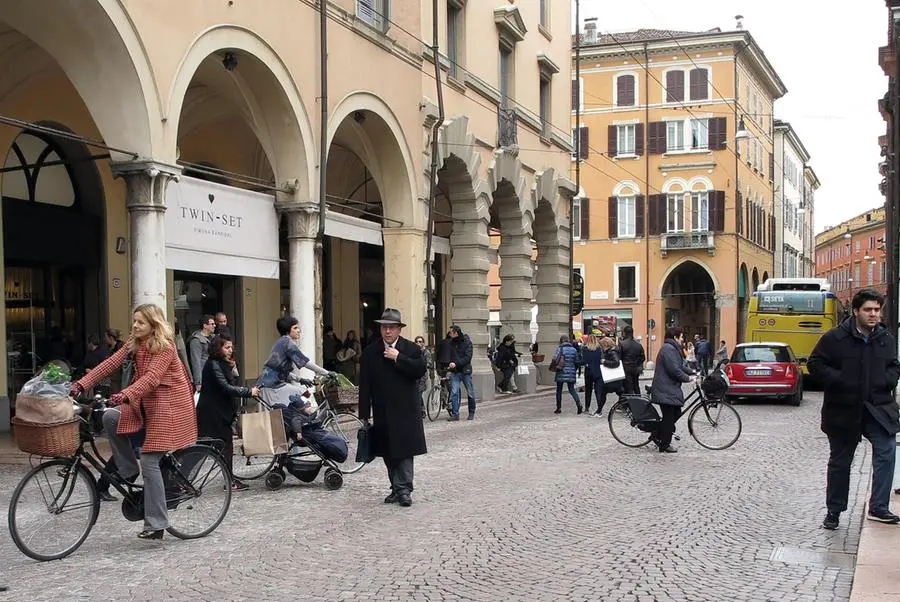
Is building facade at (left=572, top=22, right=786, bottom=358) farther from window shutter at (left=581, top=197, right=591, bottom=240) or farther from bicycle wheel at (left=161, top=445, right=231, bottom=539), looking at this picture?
bicycle wheel at (left=161, top=445, right=231, bottom=539)

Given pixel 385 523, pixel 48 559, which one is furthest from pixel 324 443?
pixel 48 559

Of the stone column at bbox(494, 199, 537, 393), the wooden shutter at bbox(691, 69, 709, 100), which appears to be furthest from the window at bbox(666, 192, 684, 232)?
the stone column at bbox(494, 199, 537, 393)

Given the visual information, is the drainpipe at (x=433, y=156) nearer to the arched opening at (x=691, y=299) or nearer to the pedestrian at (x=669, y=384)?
the pedestrian at (x=669, y=384)

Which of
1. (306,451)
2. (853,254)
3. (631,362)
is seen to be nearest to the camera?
(306,451)

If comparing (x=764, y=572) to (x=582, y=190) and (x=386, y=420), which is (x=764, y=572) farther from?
(x=582, y=190)

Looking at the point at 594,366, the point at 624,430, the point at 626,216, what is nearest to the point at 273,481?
the point at 624,430

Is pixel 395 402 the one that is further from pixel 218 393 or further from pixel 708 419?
pixel 708 419

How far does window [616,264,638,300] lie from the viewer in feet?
176

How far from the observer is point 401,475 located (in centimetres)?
923

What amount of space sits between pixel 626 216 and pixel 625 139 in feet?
13.4

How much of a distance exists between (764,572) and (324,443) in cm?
486

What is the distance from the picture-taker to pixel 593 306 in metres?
54.4

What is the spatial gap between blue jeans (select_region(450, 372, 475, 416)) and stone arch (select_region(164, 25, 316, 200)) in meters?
4.66

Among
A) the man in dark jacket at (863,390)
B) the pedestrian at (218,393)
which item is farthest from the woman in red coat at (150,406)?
the man in dark jacket at (863,390)
